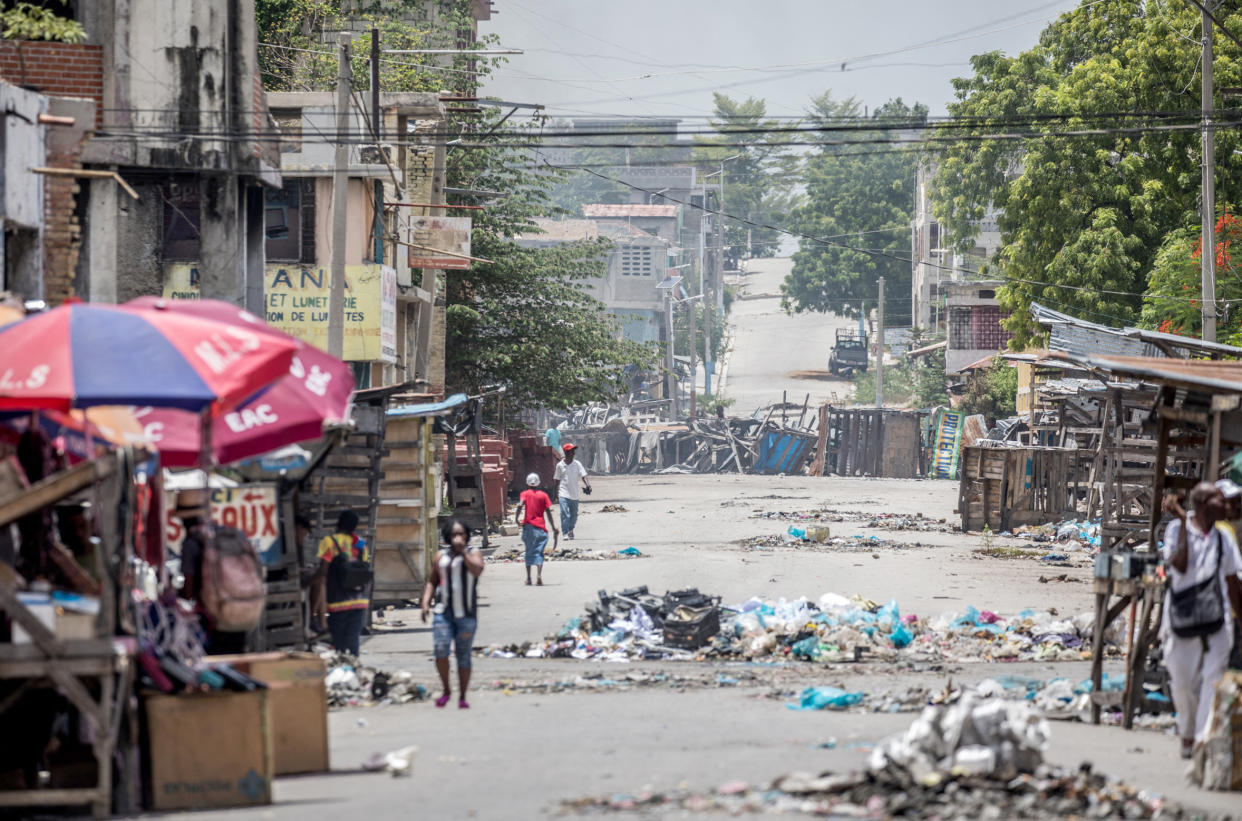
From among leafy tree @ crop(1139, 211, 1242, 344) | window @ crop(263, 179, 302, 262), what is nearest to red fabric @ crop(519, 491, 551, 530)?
window @ crop(263, 179, 302, 262)

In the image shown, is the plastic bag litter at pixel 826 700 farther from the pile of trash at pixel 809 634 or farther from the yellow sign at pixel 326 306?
the yellow sign at pixel 326 306

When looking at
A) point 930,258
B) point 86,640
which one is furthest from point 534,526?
point 930,258

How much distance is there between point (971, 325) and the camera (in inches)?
2557

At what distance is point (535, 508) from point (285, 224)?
38.7 feet

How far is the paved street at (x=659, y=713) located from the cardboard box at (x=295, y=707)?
0.19 m

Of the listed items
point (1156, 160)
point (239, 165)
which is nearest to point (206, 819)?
point (239, 165)

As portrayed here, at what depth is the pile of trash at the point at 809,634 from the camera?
15.8 metres

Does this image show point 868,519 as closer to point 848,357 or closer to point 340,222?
point 340,222

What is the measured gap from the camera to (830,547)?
28422 mm

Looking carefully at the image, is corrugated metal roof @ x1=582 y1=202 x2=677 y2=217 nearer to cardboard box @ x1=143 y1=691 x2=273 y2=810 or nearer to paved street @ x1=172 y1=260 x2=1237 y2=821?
paved street @ x1=172 y1=260 x2=1237 y2=821

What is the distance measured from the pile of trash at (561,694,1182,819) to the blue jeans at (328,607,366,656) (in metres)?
6.80

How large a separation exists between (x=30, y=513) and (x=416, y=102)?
2684 cm

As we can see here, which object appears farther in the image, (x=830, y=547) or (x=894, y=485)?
(x=894, y=485)

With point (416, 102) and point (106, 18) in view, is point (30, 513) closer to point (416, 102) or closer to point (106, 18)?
point (106, 18)
